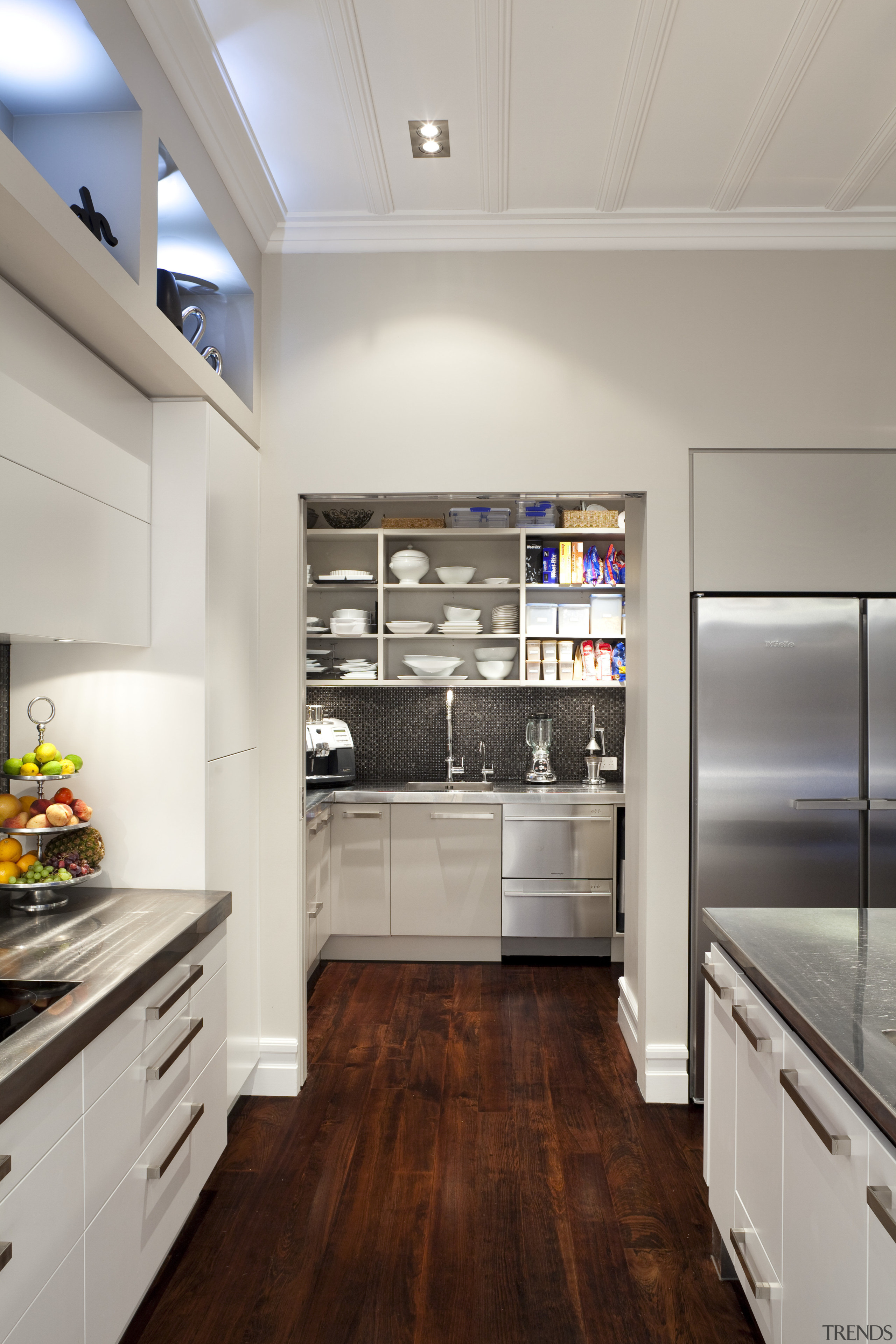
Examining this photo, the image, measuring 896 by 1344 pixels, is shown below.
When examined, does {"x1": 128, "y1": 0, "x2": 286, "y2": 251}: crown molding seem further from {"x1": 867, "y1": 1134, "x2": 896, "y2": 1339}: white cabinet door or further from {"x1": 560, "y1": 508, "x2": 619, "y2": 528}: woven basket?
{"x1": 867, "y1": 1134, "x2": 896, "y2": 1339}: white cabinet door

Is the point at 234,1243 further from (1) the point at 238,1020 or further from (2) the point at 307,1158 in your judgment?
(1) the point at 238,1020

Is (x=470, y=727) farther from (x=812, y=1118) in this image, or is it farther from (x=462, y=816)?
(x=812, y=1118)

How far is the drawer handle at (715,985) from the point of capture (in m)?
1.75

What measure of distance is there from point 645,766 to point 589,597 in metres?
1.89

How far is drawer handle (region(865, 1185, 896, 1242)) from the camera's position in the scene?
3.22 ft

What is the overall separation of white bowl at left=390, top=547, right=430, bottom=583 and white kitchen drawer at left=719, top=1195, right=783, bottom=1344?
322 centimetres

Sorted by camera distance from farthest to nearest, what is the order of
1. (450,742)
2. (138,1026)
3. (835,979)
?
1. (450,742)
2. (138,1026)
3. (835,979)

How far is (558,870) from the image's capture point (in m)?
4.03

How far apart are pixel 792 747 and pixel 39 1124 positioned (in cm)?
233

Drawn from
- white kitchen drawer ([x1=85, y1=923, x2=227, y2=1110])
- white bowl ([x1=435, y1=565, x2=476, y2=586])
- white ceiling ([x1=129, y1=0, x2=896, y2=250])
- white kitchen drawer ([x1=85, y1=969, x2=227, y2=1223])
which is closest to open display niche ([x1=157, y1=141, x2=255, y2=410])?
white ceiling ([x1=129, y1=0, x2=896, y2=250])

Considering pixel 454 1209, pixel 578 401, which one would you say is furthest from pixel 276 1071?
pixel 578 401

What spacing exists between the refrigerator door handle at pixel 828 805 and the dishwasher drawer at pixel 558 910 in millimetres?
1492

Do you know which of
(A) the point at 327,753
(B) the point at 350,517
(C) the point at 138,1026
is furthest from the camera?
(B) the point at 350,517

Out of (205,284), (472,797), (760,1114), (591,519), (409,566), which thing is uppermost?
(205,284)
